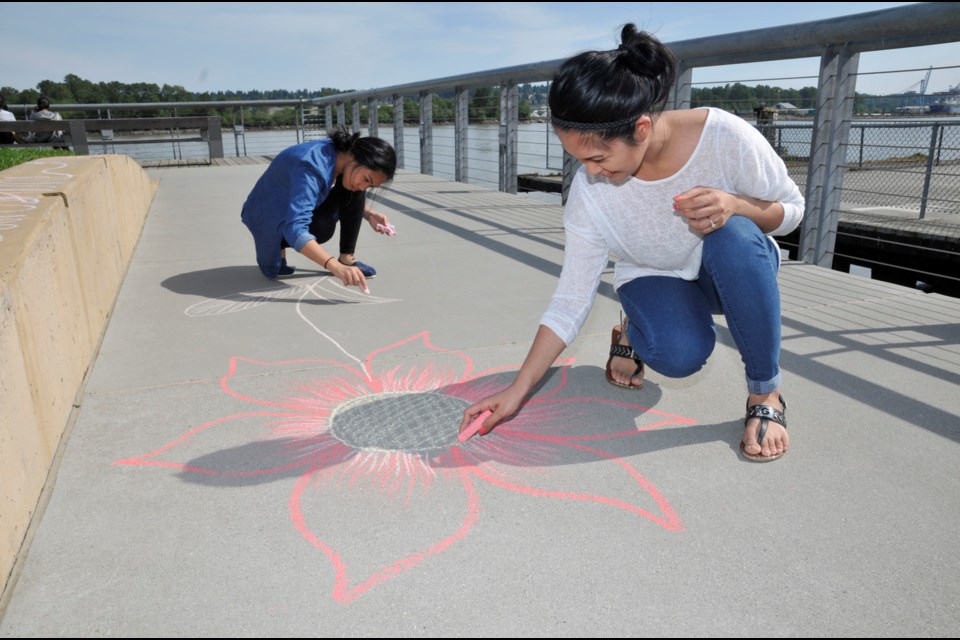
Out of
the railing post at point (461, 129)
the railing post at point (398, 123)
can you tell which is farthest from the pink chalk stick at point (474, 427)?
the railing post at point (398, 123)

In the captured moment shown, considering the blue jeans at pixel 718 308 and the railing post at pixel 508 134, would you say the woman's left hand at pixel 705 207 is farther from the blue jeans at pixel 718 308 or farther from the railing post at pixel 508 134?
the railing post at pixel 508 134

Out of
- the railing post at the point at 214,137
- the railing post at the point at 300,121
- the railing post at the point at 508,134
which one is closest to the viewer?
the railing post at the point at 508,134

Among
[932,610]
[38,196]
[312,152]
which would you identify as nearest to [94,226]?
[38,196]

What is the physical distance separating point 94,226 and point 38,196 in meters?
0.44

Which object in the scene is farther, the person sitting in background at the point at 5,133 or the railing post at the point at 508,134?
the person sitting in background at the point at 5,133

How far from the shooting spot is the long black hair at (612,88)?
1387mm

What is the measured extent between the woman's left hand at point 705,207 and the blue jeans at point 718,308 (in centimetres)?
10

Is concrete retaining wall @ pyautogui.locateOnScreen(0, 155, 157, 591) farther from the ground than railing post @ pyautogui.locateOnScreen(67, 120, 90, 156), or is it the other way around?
railing post @ pyautogui.locateOnScreen(67, 120, 90, 156)

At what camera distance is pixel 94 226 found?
2.78m

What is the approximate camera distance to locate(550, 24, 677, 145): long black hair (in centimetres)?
139

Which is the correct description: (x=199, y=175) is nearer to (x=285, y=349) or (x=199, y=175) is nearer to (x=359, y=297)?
(x=359, y=297)

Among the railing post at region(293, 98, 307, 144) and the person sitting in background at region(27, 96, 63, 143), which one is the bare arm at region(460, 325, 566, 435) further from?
the railing post at region(293, 98, 307, 144)

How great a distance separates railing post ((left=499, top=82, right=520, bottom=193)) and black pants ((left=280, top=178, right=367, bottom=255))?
9.99 ft

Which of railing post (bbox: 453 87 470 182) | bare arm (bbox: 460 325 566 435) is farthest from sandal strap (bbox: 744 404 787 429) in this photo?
railing post (bbox: 453 87 470 182)
